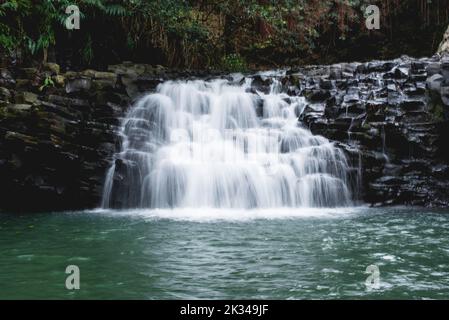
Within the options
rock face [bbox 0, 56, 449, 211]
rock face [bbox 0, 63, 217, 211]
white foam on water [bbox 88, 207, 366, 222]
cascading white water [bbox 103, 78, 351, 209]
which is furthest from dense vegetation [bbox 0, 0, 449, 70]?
white foam on water [bbox 88, 207, 366, 222]

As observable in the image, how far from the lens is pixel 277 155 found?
10109 mm

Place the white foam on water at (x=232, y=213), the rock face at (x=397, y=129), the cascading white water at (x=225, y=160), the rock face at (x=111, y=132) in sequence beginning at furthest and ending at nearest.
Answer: the rock face at (x=397, y=129)
the rock face at (x=111, y=132)
the cascading white water at (x=225, y=160)
the white foam on water at (x=232, y=213)

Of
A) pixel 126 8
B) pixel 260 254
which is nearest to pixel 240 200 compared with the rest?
pixel 260 254

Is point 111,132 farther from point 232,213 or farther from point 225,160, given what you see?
point 232,213

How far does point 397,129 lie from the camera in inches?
396

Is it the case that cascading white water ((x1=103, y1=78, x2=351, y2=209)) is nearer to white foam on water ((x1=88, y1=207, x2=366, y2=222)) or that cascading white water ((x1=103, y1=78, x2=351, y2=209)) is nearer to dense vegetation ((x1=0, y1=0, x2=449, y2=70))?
white foam on water ((x1=88, y1=207, x2=366, y2=222))

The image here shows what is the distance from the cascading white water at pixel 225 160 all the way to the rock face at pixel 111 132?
1.16 ft

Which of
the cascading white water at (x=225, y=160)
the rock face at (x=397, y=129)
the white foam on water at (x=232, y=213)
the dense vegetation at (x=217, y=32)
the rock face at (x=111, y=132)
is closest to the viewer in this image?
the white foam on water at (x=232, y=213)

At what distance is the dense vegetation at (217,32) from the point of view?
11969 millimetres

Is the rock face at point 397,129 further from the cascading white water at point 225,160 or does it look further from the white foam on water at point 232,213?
the white foam on water at point 232,213

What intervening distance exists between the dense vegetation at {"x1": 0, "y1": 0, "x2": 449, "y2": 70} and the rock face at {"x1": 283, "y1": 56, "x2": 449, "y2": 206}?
4.93 m

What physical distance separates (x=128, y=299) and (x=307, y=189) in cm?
610

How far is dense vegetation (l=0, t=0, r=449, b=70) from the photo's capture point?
12.0 metres

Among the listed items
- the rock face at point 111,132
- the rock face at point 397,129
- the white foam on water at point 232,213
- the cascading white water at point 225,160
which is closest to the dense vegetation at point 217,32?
the rock face at point 111,132
